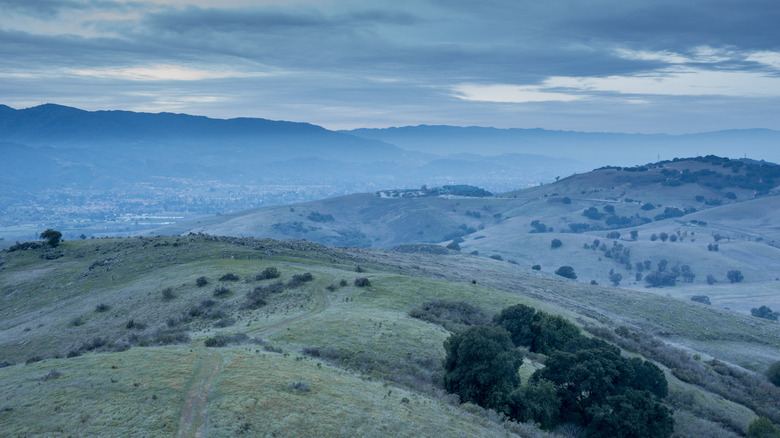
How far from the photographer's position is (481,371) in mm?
28469

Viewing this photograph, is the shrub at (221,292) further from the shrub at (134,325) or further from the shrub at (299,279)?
the shrub at (134,325)

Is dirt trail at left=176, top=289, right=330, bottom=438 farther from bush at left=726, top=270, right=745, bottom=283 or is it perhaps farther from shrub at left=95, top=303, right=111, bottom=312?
bush at left=726, top=270, right=745, bottom=283

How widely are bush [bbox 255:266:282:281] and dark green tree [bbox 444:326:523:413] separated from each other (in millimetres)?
26179

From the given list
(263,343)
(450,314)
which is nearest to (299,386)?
(263,343)

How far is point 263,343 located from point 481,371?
550 inches

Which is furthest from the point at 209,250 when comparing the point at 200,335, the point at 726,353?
the point at 726,353

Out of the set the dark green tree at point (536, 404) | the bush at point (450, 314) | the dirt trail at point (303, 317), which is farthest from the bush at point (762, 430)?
the dirt trail at point (303, 317)

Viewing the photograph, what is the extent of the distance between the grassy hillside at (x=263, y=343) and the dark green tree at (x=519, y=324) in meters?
3.52

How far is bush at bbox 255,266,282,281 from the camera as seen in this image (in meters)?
50.7

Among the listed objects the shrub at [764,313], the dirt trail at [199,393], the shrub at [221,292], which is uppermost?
the dirt trail at [199,393]

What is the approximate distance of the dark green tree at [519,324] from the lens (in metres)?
42.1

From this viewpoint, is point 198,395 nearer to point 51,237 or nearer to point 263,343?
point 263,343

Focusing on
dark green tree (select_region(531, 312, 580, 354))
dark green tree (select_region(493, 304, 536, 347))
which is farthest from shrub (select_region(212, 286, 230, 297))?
dark green tree (select_region(531, 312, 580, 354))

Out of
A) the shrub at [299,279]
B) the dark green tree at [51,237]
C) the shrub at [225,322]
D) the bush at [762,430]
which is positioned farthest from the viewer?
the dark green tree at [51,237]
